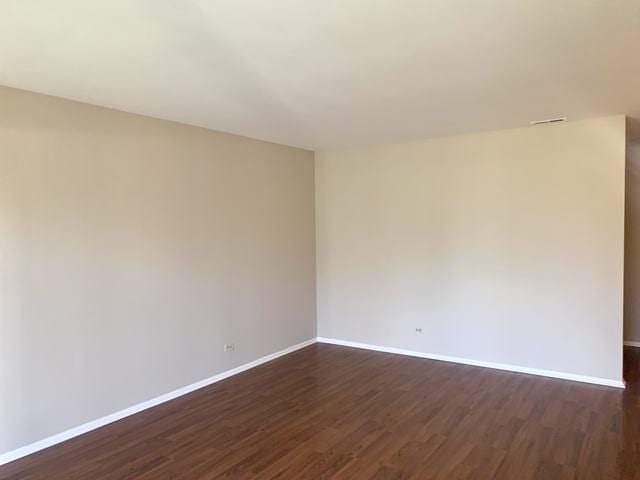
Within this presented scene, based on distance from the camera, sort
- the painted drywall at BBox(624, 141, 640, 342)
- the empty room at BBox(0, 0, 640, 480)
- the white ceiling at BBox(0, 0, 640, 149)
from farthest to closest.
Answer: the painted drywall at BBox(624, 141, 640, 342) < the empty room at BBox(0, 0, 640, 480) < the white ceiling at BBox(0, 0, 640, 149)

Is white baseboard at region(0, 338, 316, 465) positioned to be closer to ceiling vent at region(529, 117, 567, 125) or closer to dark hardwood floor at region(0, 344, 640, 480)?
dark hardwood floor at region(0, 344, 640, 480)

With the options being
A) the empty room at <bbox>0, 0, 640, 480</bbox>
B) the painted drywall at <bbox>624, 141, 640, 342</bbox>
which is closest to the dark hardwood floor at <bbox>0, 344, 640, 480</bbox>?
the empty room at <bbox>0, 0, 640, 480</bbox>

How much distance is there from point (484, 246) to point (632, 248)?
241cm

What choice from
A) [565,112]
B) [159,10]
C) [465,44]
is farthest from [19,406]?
[565,112]

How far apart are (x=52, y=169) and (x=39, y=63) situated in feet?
2.91

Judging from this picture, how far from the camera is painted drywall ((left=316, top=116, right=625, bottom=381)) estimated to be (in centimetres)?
436

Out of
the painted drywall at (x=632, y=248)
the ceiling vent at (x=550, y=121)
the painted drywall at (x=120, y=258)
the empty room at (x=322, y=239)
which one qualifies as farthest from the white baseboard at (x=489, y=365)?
the ceiling vent at (x=550, y=121)

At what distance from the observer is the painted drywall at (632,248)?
18.7ft

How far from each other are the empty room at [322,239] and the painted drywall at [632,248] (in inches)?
1.2

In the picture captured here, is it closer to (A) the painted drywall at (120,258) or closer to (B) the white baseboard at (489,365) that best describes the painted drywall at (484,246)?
(B) the white baseboard at (489,365)

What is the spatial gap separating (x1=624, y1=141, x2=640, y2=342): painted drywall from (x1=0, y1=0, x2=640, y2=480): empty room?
3cm

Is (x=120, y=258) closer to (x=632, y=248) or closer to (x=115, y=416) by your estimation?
(x=115, y=416)

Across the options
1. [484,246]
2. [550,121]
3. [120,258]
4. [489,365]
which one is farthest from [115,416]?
[550,121]

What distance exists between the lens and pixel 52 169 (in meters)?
3.28
